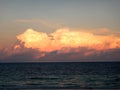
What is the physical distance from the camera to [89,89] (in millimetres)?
42094

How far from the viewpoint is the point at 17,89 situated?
140 ft

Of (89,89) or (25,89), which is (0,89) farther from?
(89,89)

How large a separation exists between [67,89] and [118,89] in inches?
280

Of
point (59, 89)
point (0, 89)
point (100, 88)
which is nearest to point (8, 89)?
point (0, 89)

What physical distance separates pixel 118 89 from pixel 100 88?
8.74 ft

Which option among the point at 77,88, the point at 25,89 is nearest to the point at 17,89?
the point at 25,89

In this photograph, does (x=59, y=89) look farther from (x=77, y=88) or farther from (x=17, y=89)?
(x=17, y=89)

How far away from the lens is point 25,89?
42.9 meters

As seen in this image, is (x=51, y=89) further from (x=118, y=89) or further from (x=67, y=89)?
(x=118, y=89)

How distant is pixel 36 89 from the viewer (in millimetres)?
42656

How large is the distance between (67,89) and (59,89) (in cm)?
115

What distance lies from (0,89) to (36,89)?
5.06 meters

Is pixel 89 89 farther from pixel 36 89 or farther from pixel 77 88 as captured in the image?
pixel 36 89

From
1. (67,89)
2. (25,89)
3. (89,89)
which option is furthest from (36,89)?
(89,89)
